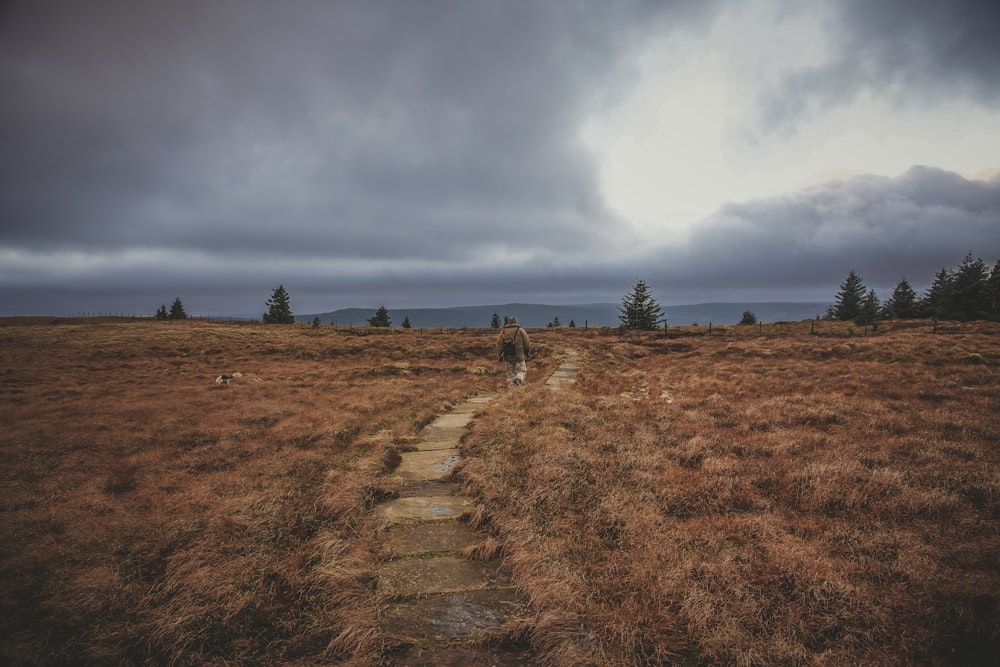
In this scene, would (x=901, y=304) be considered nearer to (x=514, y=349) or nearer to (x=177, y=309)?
(x=514, y=349)

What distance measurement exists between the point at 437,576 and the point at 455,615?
24.5 inches

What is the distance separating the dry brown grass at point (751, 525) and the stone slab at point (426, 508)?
346mm

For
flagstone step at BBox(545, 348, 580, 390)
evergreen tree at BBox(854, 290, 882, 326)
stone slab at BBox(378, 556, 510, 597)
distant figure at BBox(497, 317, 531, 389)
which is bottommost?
stone slab at BBox(378, 556, 510, 597)

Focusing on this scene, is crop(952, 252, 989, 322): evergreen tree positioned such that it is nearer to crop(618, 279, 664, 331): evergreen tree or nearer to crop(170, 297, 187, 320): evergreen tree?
crop(618, 279, 664, 331): evergreen tree

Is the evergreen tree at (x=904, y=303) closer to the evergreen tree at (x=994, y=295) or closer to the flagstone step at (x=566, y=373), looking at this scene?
the evergreen tree at (x=994, y=295)

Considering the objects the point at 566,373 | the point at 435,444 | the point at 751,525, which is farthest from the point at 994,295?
the point at 435,444

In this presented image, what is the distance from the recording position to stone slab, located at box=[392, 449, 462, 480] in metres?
6.99

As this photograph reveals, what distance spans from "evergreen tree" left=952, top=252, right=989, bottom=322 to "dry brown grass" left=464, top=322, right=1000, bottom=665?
56.1 m

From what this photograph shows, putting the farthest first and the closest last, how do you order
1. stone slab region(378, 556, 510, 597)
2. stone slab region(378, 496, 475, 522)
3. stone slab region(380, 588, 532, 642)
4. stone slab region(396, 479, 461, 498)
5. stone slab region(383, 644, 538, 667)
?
stone slab region(396, 479, 461, 498) → stone slab region(378, 496, 475, 522) → stone slab region(378, 556, 510, 597) → stone slab region(380, 588, 532, 642) → stone slab region(383, 644, 538, 667)

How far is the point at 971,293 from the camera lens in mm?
47562

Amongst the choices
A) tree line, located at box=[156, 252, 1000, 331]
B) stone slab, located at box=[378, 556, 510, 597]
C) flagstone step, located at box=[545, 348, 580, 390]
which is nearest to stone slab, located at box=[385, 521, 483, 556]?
stone slab, located at box=[378, 556, 510, 597]

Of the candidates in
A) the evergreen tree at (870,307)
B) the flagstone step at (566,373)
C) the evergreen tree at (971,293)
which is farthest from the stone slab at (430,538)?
the evergreen tree at (870,307)

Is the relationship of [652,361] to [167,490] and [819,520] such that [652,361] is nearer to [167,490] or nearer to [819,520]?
[819,520]

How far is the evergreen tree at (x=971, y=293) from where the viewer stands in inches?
1816
